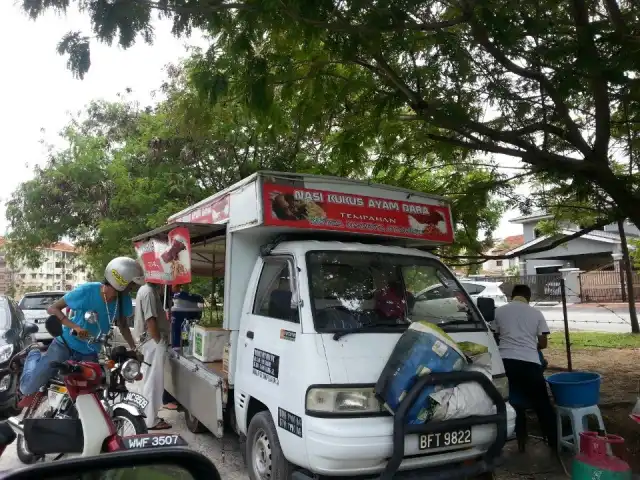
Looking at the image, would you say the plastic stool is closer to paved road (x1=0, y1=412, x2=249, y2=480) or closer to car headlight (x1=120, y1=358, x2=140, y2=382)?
paved road (x1=0, y1=412, x2=249, y2=480)

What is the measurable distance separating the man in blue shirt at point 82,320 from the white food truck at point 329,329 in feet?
2.81

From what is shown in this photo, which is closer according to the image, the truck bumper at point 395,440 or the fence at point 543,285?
the truck bumper at point 395,440

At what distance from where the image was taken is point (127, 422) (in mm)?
4434

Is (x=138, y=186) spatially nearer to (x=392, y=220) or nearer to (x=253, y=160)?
(x=253, y=160)

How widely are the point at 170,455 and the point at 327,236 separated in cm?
349

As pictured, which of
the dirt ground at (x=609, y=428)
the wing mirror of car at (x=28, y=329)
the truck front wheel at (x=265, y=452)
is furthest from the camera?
the wing mirror of car at (x=28, y=329)

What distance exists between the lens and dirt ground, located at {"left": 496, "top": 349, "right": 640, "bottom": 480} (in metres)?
4.95

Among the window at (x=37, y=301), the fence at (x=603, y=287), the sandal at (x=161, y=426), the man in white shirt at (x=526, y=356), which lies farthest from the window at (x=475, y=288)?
the sandal at (x=161, y=426)

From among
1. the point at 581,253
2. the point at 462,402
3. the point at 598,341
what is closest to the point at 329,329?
the point at 462,402

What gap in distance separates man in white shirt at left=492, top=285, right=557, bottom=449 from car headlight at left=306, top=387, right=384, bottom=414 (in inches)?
90.8

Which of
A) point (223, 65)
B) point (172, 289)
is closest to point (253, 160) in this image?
point (172, 289)

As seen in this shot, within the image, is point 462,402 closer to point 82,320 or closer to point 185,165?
point 82,320

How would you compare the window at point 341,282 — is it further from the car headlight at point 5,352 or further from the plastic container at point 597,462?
the car headlight at point 5,352

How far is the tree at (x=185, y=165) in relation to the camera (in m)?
6.54
